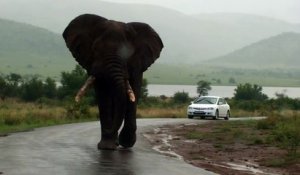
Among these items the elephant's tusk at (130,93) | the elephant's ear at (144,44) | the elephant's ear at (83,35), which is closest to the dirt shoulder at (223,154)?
the elephant's tusk at (130,93)

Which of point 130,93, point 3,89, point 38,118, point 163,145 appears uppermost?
point 3,89

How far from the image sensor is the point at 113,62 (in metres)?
14.5

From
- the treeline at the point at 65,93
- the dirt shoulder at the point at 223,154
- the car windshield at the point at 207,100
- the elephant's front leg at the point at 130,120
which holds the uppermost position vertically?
the treeline at the point at 65,93

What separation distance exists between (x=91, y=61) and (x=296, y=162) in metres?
6.03

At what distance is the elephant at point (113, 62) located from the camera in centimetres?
1468

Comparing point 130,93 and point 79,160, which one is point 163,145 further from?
point 79,160

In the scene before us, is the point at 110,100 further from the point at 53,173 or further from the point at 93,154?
the point at 53,173

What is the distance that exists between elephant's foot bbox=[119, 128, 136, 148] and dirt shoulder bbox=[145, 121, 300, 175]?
1035 mm

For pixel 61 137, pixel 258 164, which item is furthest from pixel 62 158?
pixel 61 137

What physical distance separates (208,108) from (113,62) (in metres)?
26.0

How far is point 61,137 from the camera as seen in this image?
20.2 metres

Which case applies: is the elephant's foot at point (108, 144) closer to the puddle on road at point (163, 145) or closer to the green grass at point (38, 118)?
the puddle on road at point (163, 145)

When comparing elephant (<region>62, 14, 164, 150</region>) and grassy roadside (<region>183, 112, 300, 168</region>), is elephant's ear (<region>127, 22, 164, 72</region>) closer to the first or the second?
elephant (<region>62, 14, 164, 150</region>)

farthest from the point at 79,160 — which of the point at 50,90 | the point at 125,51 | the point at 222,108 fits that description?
the point at 50,90
